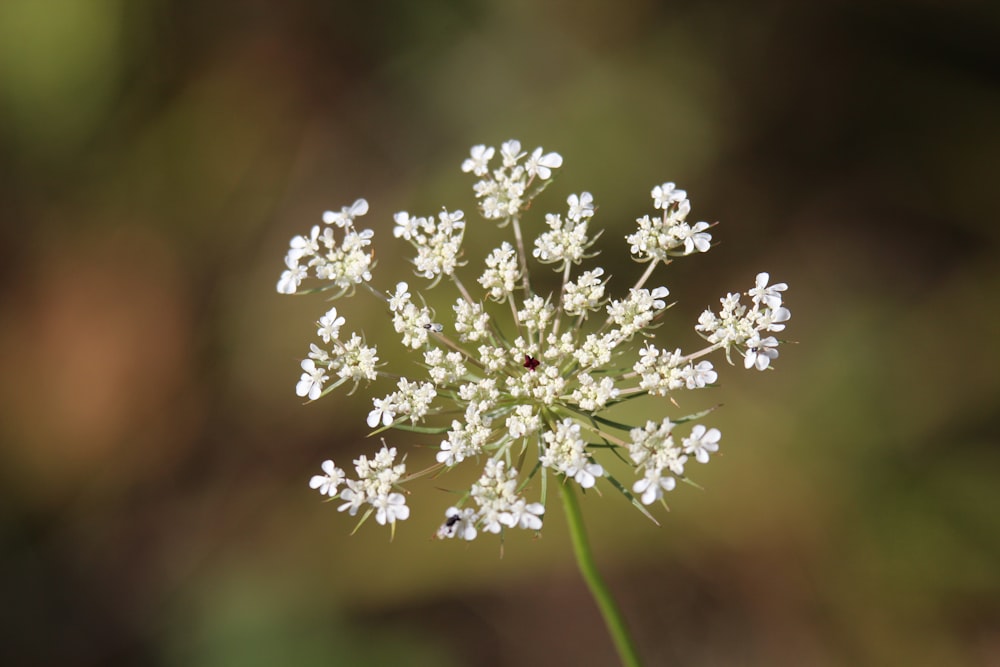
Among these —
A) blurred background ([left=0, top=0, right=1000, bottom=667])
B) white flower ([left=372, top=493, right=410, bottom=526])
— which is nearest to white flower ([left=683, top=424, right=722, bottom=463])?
white flower ([left=372, top=493, right=410, bottom=526])

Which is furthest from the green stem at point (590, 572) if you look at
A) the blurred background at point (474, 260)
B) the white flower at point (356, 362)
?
the blurred background at point (474, 260)

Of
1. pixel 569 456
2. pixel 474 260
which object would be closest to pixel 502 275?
pixel 569 456

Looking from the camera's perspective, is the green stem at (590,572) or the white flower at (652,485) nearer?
the white flower at (652,485)

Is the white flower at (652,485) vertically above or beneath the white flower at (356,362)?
beneath

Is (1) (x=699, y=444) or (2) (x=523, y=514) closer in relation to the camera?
(2) (x=523, y=514)

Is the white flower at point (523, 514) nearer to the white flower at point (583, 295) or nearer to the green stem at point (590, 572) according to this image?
the green stem at point (590, 572)

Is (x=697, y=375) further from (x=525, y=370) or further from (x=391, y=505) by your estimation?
(x=391, y=505)

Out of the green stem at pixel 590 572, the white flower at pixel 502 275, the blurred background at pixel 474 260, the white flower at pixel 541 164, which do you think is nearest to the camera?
the green stem at pixel 590 572

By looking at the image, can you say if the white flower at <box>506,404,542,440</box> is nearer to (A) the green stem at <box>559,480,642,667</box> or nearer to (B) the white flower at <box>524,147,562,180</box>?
(A) the green stem at <box>559,480,642,667</box>

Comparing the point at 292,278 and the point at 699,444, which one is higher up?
the point at 292,278
